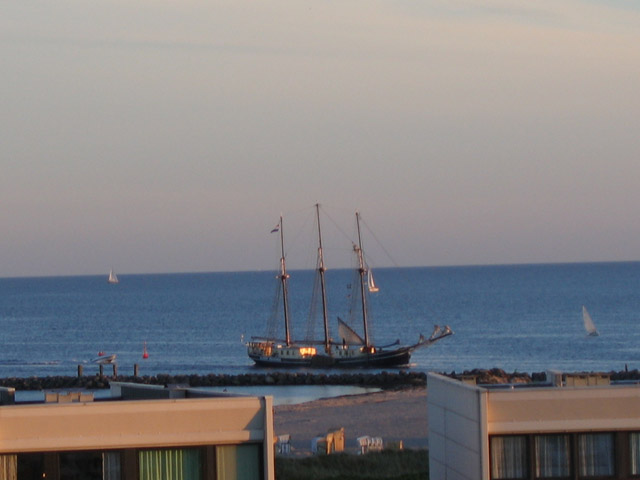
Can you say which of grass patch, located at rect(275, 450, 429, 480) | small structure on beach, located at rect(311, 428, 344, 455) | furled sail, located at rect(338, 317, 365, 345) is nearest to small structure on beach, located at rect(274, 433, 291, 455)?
small structure on beach, located at rect(311, 428, 344, 455)

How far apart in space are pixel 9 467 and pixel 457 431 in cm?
674

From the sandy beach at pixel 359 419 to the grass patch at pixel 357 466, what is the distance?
4372 mm

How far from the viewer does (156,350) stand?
109 metres

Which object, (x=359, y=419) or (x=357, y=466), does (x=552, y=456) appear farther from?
(x=359, y=419)

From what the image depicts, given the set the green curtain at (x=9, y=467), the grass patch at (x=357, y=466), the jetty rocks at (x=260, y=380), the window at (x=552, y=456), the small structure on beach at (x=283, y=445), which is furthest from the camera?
the jetty rocks at (x=260, y=380)

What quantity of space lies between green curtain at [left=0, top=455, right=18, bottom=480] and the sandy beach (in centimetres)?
2019

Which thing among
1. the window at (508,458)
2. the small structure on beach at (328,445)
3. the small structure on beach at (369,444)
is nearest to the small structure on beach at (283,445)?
the small structure on beach at (328,445)

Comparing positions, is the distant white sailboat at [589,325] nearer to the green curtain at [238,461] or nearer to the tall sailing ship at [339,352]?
the tall sailing ship at [339,352]

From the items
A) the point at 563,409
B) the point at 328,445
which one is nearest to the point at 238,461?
the point at 563,409

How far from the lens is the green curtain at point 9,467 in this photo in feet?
53.8

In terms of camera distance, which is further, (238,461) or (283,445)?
(283,445)

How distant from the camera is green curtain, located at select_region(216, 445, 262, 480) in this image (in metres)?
16.8

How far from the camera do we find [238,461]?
55.5ft

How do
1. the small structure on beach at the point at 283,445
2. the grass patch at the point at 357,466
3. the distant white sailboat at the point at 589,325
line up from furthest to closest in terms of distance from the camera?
the distant white sailboat at the point at 589,325 → the small structure on beach at the point at 283,445 → the grass patch at the point at 357,466
